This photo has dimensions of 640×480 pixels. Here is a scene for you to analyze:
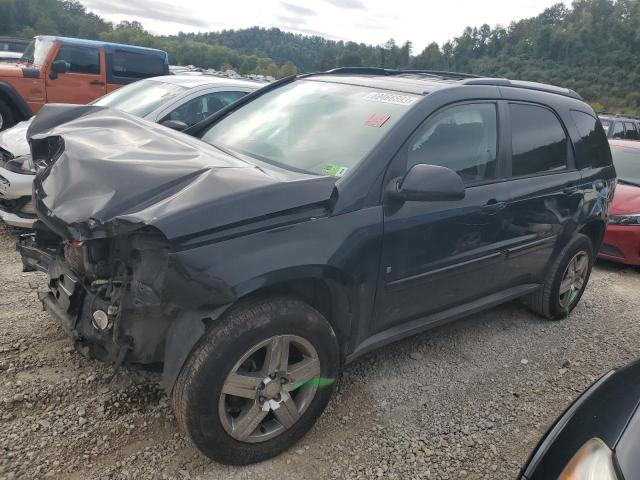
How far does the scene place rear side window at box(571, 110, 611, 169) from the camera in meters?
3.97

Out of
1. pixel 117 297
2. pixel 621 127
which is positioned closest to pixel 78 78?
pixel 117 297

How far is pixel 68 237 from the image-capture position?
7.17 ft

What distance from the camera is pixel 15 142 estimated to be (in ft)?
17.4

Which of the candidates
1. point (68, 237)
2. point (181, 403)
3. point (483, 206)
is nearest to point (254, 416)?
point (181, 403)

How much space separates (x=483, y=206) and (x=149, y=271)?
6.56 ft

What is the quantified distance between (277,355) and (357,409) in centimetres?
81

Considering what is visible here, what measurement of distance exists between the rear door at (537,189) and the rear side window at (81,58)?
27.7 ft

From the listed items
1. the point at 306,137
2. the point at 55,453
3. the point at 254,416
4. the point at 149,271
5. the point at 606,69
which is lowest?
the point at 55,453

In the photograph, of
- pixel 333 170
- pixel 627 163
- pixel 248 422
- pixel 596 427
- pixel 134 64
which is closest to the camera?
pixel 596 427

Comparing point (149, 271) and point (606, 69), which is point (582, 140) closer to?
point (149, 271)

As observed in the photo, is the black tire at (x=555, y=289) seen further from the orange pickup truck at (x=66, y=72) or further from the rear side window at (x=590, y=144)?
the orange pickup truck at (x=66, y=72)

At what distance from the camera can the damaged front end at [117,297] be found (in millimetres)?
2068

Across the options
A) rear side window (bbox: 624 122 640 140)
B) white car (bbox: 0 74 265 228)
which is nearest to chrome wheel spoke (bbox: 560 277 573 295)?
white car (bbox: 0 74 265 228)

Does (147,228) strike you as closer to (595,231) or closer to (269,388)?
(269,388)
